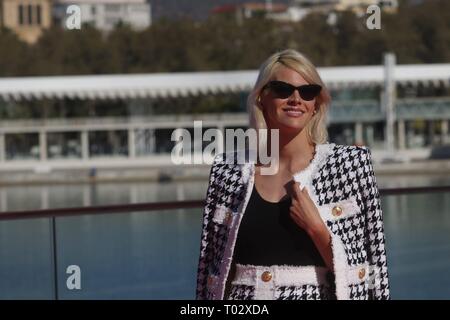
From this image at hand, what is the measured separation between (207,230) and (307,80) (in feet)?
1.07

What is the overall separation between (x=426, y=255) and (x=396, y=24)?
161 feet

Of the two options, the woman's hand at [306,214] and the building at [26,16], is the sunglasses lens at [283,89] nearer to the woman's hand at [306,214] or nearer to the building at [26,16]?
the woman's hand at [306,214]

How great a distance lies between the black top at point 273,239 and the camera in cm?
232

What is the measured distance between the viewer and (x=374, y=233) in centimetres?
233

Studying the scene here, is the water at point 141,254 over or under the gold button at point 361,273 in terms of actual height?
over

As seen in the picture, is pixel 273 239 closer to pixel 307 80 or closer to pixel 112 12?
pixel 307 80

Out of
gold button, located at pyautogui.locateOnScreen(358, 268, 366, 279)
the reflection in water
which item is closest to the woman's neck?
gold button, located at pyautogui.locateOnScreen(358, 268, 366, 279)

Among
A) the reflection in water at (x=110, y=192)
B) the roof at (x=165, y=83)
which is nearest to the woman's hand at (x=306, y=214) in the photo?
the reflection in water at (x=110, y=192)

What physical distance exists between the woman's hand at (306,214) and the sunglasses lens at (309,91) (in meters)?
0.18

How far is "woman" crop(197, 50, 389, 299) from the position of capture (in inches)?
91.1

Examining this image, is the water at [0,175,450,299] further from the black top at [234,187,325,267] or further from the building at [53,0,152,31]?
the building at [53,0,152,31]

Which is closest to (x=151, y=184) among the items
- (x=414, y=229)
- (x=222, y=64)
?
(x=222, y=64)

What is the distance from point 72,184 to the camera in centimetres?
3872

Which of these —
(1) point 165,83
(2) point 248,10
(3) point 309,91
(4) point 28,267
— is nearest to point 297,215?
(3) point 309,91
